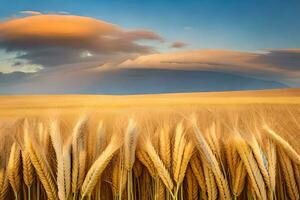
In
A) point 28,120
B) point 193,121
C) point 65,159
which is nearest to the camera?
point 65,159

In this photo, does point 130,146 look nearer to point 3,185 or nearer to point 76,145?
point 76,145

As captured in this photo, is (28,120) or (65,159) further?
(28,120)

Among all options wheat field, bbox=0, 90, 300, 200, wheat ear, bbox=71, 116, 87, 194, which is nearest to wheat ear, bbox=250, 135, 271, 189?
wheat field, bbox=0, 90, 300, 200

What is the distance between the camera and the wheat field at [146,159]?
200 centimetres

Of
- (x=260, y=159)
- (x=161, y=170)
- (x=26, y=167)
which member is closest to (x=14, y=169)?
(x=26, y=167)

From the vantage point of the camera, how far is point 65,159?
1993mm

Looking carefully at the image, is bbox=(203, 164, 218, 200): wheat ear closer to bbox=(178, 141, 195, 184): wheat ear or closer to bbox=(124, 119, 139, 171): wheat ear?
bbox=(178, 141, 195, 184): wheat ear

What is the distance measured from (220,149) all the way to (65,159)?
93 cm

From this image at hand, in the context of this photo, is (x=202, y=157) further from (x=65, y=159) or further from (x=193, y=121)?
(x=65, y=159)

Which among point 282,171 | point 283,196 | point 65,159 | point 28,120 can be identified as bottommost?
point 283,196

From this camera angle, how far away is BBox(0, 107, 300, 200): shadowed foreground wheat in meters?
1.99

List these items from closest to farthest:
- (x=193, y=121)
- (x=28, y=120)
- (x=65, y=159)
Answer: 1. (x=65, y=159)
2. (x=193, y=121)
3. (x=28, y=120)

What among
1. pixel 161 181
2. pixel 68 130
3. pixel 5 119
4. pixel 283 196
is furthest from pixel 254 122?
pixel 5 119

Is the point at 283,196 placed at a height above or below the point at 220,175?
below
